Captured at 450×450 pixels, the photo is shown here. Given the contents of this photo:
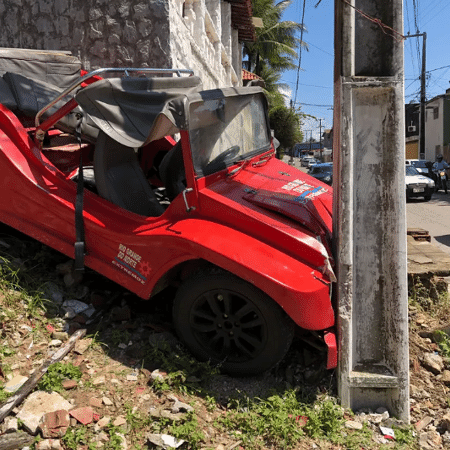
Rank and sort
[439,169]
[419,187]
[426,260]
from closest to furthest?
1. [426,260]
2. [419,187]
3. [439,169]

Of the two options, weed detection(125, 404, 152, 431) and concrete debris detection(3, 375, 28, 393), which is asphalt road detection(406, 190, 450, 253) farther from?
concrete debris detection(3, 375, 28, 393)

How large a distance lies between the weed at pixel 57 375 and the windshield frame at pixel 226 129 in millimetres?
1744

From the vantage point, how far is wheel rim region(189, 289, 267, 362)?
357 centimetres

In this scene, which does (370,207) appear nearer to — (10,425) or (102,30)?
(10,425)

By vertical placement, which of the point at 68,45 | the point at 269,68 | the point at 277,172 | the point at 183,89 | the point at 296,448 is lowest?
the point at 296,448

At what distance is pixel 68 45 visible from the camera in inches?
320

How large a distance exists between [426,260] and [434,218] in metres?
8.12

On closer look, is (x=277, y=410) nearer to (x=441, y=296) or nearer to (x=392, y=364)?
(x=392, y=364)

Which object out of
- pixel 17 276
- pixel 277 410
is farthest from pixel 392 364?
pixel 17 276

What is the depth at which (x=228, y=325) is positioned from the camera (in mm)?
3668

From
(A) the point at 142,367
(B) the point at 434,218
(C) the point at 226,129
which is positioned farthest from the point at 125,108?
(B) the point at 434,218

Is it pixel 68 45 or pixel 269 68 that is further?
pixel 269 68

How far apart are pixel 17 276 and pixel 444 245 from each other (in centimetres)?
759

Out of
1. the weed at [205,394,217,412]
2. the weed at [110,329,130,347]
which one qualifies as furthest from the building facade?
the weed at [205,394,217,412]
